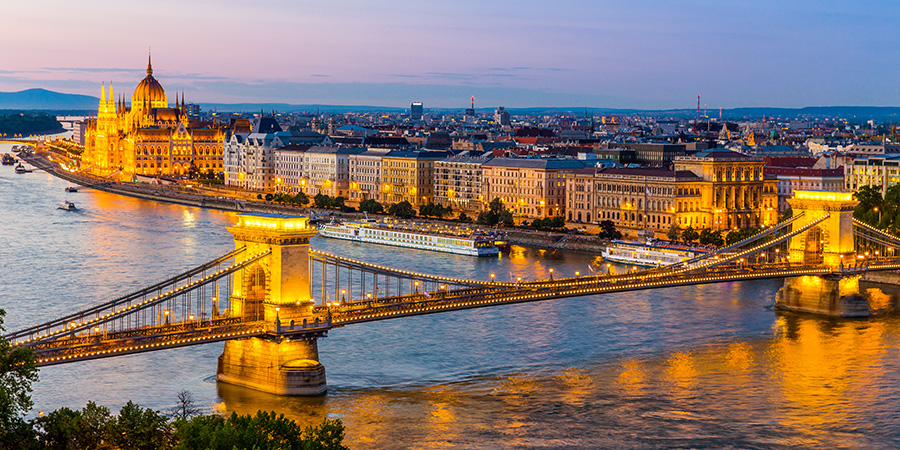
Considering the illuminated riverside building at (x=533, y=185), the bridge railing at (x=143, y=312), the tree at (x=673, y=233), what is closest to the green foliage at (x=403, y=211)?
the illuminated riverside building at (x=533, y=185)

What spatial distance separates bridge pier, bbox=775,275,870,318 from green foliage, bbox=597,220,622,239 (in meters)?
14.4

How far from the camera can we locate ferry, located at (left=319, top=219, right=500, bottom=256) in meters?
43.9

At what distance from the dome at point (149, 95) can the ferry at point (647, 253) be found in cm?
6600

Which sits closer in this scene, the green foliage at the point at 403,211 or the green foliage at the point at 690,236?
the green foliage at the point at 690,236

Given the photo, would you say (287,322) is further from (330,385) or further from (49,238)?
(49,238)

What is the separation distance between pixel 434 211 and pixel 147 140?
41.2 m

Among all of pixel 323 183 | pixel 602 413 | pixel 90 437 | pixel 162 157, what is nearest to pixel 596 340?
pixel 602 413

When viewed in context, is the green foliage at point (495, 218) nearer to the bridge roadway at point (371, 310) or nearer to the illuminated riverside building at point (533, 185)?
the illuminated riverside building at point (533, 185)

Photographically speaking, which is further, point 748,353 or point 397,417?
point 748,353

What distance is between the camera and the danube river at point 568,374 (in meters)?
19.7

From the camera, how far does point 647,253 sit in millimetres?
41438

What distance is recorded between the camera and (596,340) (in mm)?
26422

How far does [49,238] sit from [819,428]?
31047mm

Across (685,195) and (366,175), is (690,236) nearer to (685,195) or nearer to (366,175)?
(685,195)
